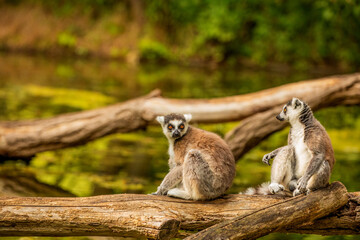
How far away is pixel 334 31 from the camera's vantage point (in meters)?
19.3

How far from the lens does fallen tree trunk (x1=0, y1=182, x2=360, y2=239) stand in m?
→ 3.34

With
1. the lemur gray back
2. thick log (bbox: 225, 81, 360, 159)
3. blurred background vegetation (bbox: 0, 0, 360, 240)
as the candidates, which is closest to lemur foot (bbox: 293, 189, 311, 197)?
the lemur gray back

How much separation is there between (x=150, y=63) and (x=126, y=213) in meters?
18.8

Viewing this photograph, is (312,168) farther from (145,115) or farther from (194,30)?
(194,30)

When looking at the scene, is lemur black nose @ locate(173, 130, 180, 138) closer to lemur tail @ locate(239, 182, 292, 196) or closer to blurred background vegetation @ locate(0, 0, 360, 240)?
lemur tail @ locate(239, 182, 292, 196)

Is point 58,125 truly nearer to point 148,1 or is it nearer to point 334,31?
point 334,31

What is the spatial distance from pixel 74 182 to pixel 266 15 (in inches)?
647

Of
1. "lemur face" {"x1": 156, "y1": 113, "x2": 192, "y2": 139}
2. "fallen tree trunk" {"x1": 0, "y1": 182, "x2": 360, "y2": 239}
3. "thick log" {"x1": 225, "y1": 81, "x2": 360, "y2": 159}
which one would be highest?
"thick log" {"x1": 225, "y1": 81, "x2": 360, "y2": 159}

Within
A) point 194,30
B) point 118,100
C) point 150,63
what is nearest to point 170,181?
point 118,100

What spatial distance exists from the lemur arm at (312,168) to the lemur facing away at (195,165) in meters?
0.58

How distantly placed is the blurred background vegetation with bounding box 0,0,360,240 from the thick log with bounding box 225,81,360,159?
0.65 meters

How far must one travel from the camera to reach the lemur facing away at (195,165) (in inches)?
139

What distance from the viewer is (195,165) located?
352cm

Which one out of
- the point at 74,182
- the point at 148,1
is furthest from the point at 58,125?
the point at 148,1
